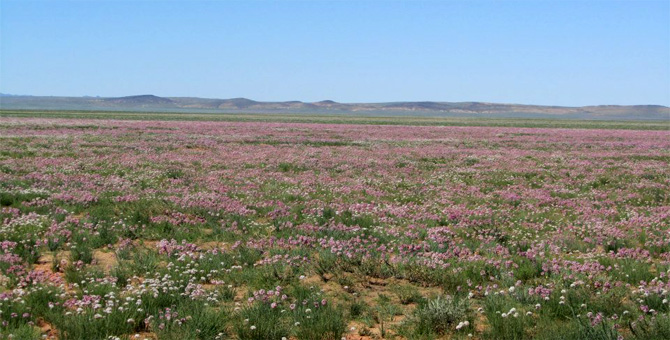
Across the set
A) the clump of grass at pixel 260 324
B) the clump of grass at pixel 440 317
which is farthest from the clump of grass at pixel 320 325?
the clump of grass at pixel 440 317

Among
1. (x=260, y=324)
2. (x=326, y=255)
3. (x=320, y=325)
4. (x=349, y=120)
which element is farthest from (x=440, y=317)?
(x=349, y=120)

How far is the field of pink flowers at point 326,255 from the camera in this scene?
602 centimetres

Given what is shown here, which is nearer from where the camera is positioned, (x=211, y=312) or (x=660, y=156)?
(x=211, y=312)

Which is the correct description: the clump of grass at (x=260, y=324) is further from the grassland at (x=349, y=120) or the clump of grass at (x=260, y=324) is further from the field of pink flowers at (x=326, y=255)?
the grassland at (x=349, y=120)

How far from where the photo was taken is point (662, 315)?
5867mm

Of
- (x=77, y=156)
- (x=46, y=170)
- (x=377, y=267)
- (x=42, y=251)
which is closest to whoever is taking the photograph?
(x=377, y=267)

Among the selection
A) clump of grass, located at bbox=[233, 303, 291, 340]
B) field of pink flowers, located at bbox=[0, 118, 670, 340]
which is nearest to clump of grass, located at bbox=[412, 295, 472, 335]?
field of pink flowers, located at bbox=[0, 118, 670, 340]

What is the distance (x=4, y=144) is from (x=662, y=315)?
33.9 meters

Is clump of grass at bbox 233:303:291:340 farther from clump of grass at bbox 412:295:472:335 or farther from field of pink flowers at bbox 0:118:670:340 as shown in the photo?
clump of grass at bbox 412:295:472:335

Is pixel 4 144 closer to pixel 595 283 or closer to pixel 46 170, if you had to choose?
pixel 46 170

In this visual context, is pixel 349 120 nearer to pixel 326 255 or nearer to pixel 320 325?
pixel 326 255

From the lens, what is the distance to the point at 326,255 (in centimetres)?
876

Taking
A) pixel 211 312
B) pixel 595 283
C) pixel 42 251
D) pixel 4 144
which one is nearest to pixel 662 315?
pixel 595 283

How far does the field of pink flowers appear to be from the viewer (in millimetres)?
6023
